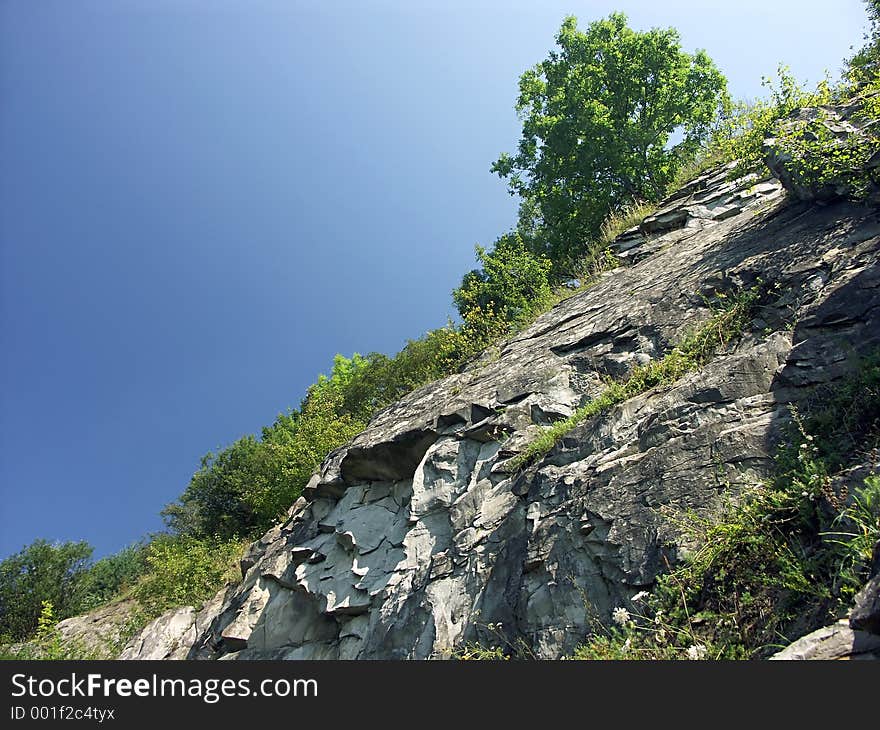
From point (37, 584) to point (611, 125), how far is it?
28.0 metres

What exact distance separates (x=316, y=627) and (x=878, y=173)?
12.2 metres

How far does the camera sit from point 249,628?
35.7 feet

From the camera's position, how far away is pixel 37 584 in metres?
20.3

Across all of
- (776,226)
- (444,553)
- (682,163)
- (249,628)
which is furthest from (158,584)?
(682,163)

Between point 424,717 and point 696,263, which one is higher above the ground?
point 696,263

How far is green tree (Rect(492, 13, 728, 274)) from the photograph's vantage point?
66.9 feet

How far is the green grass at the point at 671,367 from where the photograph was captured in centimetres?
759

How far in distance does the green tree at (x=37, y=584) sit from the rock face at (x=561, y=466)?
1006cm

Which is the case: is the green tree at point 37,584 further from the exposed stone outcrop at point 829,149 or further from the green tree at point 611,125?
the exposed stone outcrop at point 829,149

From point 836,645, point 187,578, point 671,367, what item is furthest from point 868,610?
point 187,578

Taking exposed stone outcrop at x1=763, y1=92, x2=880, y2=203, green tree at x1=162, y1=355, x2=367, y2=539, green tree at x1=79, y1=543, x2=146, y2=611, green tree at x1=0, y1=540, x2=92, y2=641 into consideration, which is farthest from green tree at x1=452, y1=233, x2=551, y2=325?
green tree at x1=0, y1=540, x2=92, y2=641

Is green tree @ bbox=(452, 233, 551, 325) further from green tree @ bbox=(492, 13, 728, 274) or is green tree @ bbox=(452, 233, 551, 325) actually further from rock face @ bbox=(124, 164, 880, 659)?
rock face @ bbox=(124, 164, 880, 659)

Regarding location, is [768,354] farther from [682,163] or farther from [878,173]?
[682,163]

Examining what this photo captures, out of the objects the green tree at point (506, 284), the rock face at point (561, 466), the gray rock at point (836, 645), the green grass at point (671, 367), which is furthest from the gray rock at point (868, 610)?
the green tree at point (506, 284)
